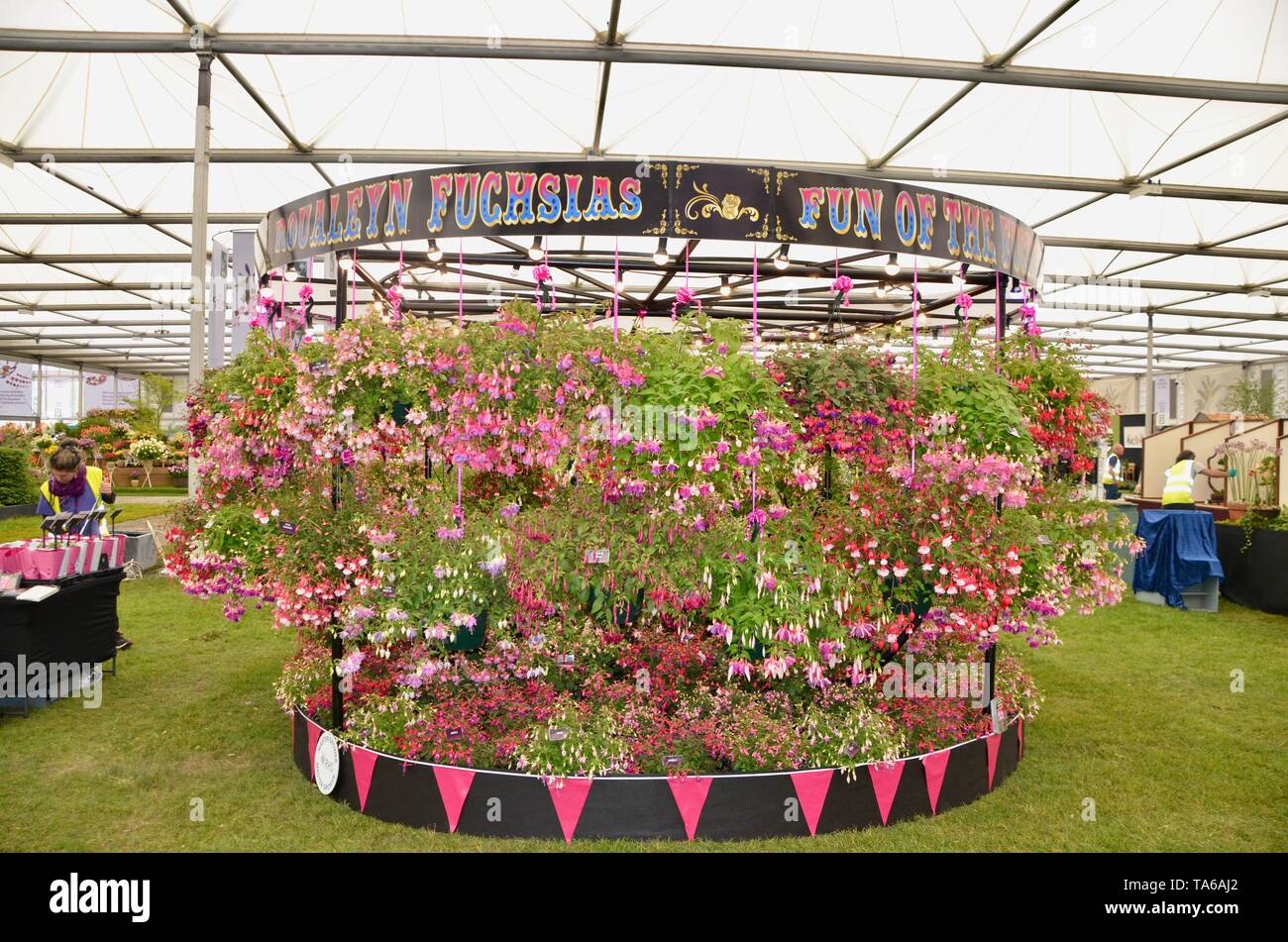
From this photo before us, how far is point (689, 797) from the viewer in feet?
15.1

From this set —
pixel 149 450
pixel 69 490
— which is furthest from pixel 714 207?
pixel 149 450

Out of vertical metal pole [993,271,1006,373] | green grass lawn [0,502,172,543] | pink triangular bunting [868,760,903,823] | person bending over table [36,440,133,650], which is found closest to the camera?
pink triangular bunting [868,760,903,823]

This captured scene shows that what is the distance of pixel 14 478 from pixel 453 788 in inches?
843

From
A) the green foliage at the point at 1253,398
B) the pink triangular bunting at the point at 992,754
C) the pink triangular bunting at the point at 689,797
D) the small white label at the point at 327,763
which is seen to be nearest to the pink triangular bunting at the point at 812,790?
the pink triangular bunting at the point at 689,797

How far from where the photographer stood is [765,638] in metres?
4.61

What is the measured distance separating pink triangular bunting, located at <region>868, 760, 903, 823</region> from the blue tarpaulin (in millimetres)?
9785

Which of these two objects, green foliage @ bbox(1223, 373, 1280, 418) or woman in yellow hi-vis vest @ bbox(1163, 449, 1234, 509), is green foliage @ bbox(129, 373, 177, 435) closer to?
woman in yellow hi-vis vest @ bbox(1163, 449, 1234, 509)

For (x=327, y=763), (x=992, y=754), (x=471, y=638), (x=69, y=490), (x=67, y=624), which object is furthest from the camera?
(x=69, y=490)

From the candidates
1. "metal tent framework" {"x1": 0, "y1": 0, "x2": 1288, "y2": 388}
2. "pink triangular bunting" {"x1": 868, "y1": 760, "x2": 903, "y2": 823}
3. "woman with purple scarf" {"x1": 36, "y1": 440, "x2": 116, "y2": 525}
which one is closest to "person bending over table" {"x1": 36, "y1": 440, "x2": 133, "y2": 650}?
"woman with purple scarf" {"x1": 36, "y1": 440, "x2": 116, "y2": 525}

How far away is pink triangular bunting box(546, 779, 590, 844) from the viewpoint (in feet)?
15.0

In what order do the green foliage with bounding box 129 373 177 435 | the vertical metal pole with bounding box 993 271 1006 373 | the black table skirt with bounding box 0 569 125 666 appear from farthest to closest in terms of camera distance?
1. the green foliage with bounding box 129 373 177 435
2. the black table skirt with bounding box 0 569 125 666
3. the vertical metal pole with bounding box 993 271 1006 373

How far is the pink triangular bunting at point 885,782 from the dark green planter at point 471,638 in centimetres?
285

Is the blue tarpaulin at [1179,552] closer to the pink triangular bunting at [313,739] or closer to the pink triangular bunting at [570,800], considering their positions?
the pink triangular bunting at [570,800]

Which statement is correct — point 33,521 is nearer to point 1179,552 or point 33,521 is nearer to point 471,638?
point 471,638
